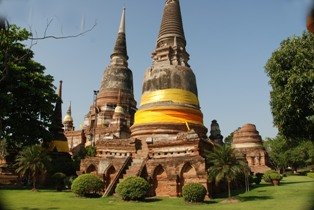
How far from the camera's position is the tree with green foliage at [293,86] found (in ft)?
56.9

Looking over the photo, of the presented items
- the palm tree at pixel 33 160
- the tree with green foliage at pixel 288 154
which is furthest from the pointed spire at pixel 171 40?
the tree with green foliage at pixel 288 154

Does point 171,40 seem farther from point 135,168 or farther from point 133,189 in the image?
point 133,189

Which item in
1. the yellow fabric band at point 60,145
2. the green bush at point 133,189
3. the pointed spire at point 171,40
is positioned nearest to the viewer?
the green bush at point 133,189

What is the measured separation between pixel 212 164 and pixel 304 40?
843cm

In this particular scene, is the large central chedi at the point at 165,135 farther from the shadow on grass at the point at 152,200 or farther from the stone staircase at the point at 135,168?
the shadow on grass at the point at 152,200

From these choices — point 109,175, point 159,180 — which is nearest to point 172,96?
point 159,180

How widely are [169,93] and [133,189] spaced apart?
1016cm

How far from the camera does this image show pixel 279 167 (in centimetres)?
5622

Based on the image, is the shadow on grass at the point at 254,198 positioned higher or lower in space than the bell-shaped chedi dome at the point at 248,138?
lower

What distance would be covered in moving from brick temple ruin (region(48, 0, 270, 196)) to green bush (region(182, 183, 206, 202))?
146 cm

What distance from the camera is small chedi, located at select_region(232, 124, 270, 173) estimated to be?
40406 millimetres

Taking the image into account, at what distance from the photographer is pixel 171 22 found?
32.7m

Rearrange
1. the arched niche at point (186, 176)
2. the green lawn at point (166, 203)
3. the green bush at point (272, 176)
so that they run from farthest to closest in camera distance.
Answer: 1. the green bush at point (272, 176)
2. the arched niche at point (186, 176)
3. the green lawn at point (166, 203)

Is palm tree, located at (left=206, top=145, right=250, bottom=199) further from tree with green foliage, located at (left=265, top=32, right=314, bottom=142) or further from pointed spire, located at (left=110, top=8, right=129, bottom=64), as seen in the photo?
pointed spire, located at (left=110, top=8, right=129, bottom=64)
